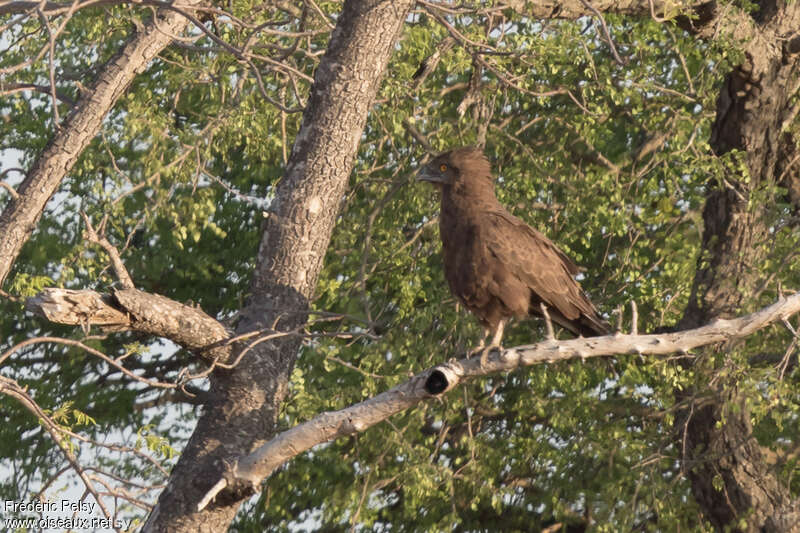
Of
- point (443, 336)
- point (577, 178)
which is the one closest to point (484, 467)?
point (443, 336)

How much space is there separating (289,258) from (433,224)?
11.3 feet

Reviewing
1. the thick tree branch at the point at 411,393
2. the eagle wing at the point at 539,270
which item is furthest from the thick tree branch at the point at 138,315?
the eagle wing at the point at 539,270

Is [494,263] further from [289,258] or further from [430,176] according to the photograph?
[289,258]

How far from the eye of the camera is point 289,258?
6684mm

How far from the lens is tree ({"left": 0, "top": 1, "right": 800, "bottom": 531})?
7910 mm

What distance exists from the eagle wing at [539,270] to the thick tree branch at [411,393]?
1.33 metres

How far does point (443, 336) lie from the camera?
10047 mm

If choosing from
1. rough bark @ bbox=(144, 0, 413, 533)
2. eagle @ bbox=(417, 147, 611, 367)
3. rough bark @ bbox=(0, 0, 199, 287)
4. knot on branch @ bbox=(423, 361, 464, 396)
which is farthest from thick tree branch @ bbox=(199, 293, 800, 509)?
rough bark @ bbox=(0, 0, 199, 287)

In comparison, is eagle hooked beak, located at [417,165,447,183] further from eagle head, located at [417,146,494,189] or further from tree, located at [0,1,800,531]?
tree, located at [0,1,800,531]

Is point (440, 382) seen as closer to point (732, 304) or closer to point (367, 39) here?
point (367, 39)

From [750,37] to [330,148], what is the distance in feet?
14.2

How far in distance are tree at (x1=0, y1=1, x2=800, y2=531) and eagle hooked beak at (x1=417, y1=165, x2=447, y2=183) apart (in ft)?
2.69

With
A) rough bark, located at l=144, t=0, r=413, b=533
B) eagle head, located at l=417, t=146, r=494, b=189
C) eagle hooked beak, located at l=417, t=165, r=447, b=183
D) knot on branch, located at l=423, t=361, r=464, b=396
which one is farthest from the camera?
eagle hooked beak, located at l=417, t=165, r=447, b=183

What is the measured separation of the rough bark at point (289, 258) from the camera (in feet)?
20.8
